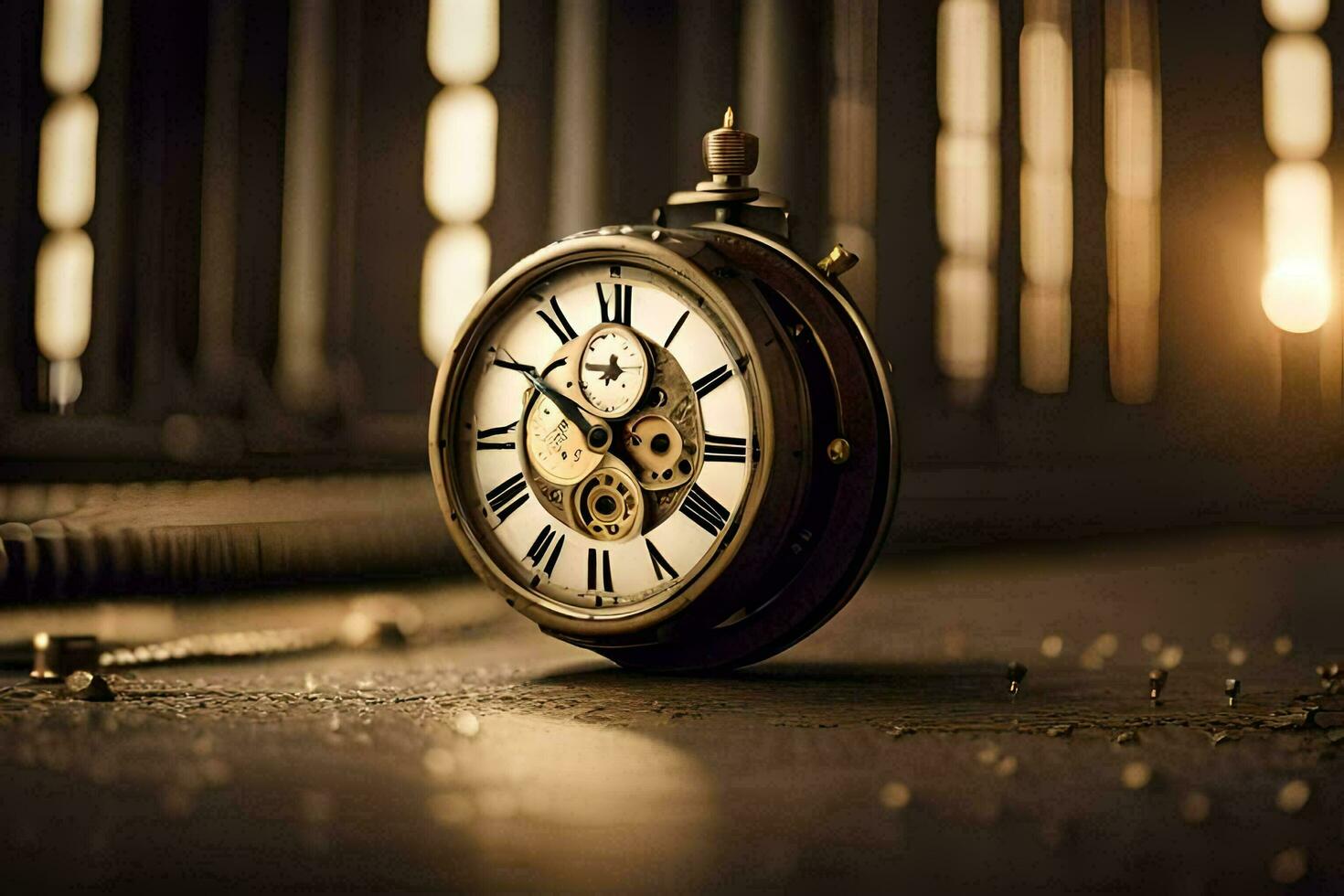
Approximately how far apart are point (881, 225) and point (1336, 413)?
1248 millimetres

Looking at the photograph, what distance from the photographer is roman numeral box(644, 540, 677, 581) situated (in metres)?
1.42

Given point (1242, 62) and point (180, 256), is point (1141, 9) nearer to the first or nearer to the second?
point (1242, 62)

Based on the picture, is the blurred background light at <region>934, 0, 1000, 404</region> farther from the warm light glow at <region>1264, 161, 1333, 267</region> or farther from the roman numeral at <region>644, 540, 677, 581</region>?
the roman numeral at <region>644, 540, 677, 581</region>

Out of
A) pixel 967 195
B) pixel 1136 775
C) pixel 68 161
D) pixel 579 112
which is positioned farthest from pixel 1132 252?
pixel 1136 775

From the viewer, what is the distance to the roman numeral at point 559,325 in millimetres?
1479

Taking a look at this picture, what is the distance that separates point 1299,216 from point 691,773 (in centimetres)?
326

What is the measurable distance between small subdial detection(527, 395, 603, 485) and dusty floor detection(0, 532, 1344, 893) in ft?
0.65

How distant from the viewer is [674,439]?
1.42 meters

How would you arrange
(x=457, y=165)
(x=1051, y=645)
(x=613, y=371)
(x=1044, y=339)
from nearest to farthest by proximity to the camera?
(x=613, y=371), (x=1051, y=645), (x=457, y=165), (x=1044, y=339)

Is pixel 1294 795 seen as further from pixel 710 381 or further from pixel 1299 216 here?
pixel 1299 216

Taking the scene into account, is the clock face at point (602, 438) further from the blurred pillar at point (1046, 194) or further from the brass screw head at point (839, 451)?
the blurred pillar at point (1046, 194)

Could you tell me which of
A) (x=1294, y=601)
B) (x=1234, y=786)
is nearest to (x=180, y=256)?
(x=1294, y=601)

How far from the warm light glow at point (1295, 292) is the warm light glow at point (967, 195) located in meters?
0.75

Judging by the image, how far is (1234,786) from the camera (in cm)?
104
